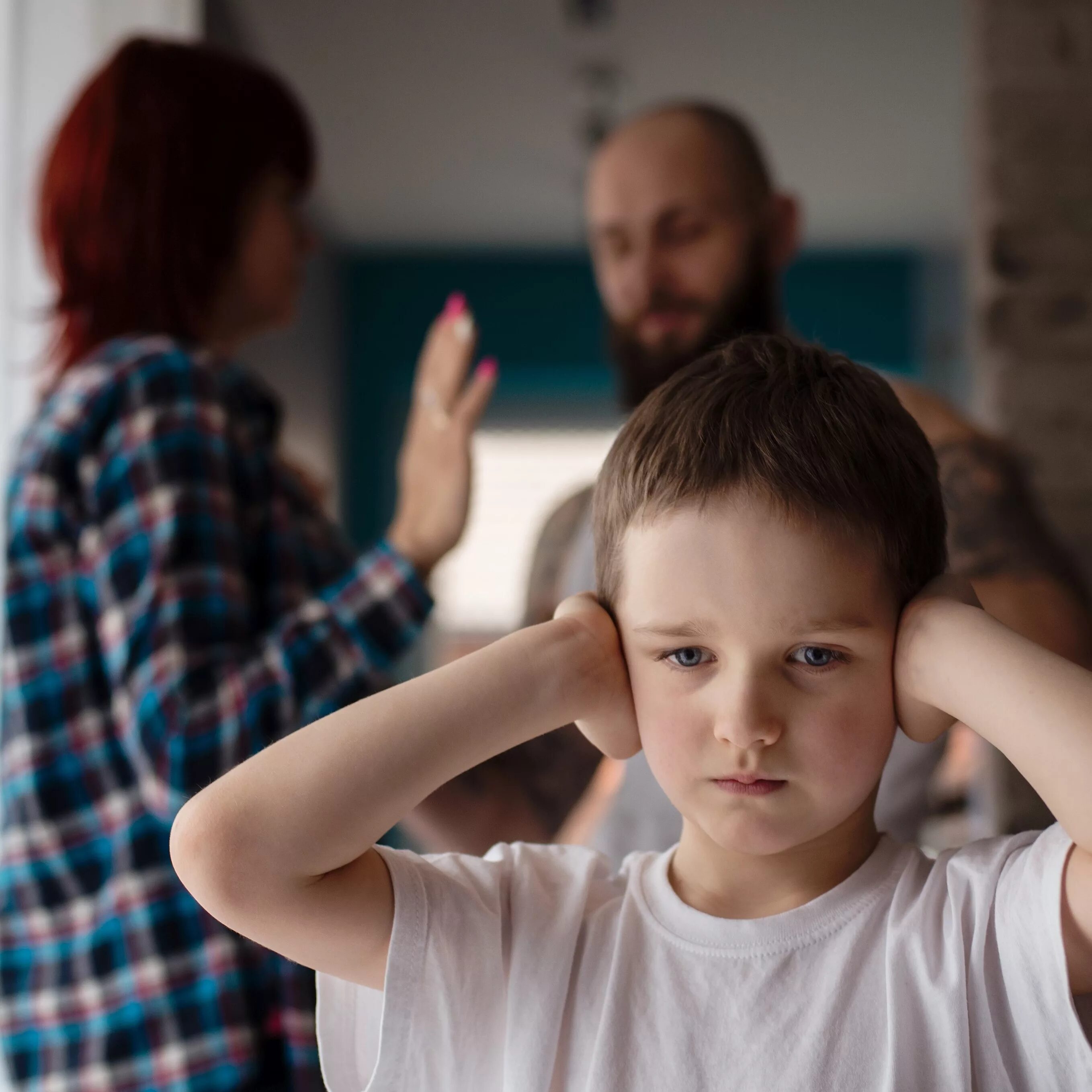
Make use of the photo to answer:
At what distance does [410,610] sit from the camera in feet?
2.77

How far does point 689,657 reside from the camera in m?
0.52

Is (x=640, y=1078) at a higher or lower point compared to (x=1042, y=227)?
lower

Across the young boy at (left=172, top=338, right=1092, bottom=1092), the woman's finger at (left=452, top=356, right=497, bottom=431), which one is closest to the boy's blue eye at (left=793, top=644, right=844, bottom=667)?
the young boy at (left=172, top=338, right=1092, bottom=1092)

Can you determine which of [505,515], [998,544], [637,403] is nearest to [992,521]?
[998,544]

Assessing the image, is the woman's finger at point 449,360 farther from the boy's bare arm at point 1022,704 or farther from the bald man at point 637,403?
the boy's bare arm at point 1022,704

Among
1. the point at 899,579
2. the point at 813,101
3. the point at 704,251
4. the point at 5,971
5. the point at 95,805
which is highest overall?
the point at 813,101

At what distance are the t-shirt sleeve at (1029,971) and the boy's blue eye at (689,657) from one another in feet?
0.54

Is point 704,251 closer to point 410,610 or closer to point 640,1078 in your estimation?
point 410,610

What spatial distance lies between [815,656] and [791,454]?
92 mm

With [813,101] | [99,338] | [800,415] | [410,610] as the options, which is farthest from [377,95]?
[800,415]

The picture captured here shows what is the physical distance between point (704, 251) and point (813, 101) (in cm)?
217

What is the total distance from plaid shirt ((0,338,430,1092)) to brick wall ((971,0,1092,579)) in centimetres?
102

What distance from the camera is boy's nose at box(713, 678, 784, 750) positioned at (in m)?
0.49

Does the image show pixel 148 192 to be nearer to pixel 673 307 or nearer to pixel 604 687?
pixel 673 307
